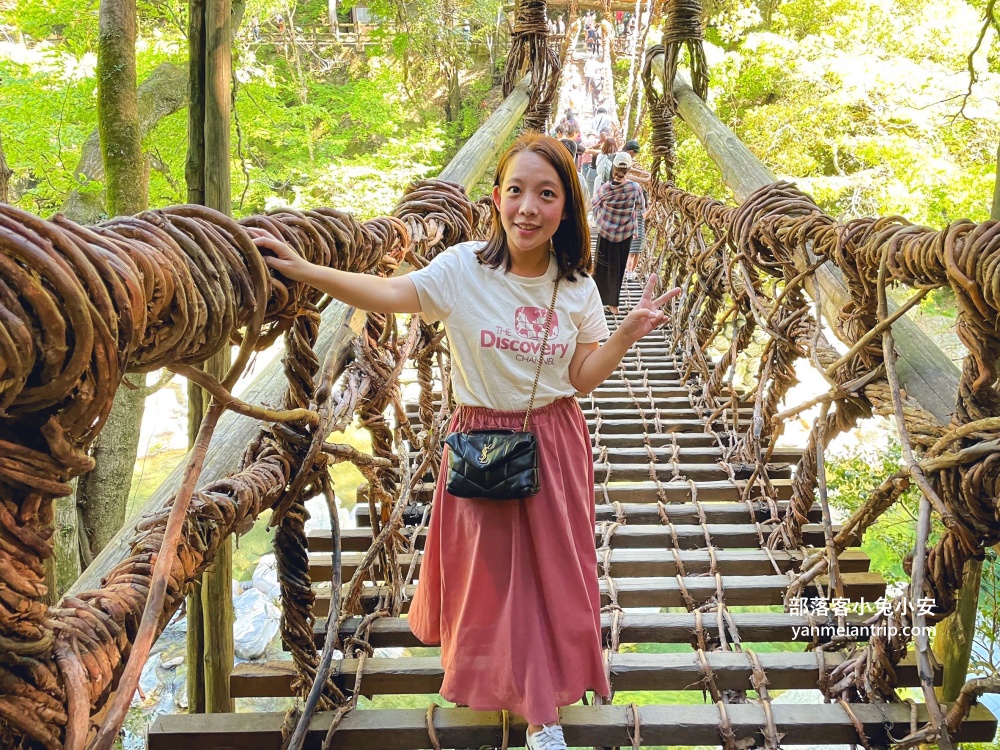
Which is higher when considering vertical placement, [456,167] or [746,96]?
[746,96]

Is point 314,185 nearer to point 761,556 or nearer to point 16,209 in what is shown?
point 761,556

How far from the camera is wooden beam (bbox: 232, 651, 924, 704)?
1362mm

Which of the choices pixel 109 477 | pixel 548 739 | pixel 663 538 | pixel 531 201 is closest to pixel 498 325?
pixel 531 201

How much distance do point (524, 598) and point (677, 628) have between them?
0.53 metres

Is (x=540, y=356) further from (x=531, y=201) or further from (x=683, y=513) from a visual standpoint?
(x=683, y=513)

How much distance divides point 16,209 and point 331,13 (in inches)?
567

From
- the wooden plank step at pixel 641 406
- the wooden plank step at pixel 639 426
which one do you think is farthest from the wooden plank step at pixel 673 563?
the wooden plank step at pixel 641 406

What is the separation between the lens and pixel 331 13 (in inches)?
517

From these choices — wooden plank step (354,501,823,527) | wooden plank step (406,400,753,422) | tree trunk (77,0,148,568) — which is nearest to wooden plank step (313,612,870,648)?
wooden plank step (354,501,823,527)

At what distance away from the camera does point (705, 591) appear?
1.68 metres

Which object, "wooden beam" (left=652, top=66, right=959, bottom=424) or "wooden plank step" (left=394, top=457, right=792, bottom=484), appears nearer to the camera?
"wooden beam" (left=652, top=66, right=959, bottom=424)

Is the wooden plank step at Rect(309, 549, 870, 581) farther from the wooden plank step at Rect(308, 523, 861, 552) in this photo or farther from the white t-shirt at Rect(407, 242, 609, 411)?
the white t-shirt at Rect(407, 242, 609, 411)

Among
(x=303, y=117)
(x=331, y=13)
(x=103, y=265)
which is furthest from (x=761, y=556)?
(x=331, y=13)

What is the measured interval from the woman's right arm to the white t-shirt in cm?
4
